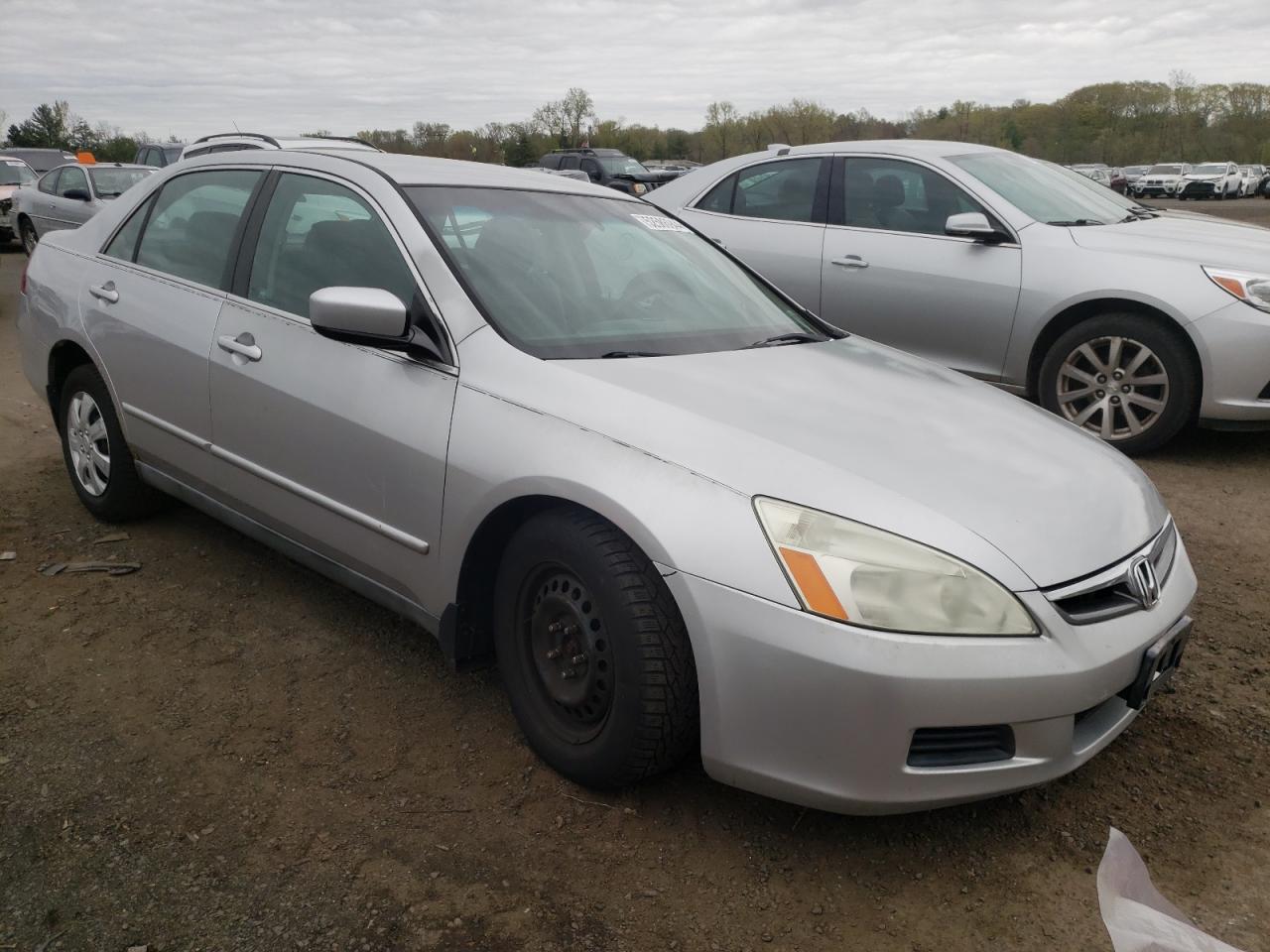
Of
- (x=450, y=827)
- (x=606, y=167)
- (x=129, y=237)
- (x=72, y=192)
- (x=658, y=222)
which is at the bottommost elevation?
(x=450, y=827)

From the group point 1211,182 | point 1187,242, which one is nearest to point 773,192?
point 1187,242

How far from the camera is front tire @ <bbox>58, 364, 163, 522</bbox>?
13.5ft

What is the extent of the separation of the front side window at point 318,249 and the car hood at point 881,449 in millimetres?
709

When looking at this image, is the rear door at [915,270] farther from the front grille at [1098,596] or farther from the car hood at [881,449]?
the front grille at [1098,596]

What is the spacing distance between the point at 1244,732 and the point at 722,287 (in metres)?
1.99

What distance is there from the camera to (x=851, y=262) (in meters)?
6.22

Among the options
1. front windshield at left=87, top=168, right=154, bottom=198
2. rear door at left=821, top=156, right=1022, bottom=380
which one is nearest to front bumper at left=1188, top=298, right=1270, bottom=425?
rear door at left=821, top=156, right=1022, bottom=380

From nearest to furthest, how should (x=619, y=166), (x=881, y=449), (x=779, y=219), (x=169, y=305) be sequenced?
(x=881, y=449) < (x=169, y=305) < (x=779, y=219) < (x=619, y=166)

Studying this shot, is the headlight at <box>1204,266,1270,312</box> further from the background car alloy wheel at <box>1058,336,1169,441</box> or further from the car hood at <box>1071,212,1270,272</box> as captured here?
the background car alloy wheel at <box>1058,336,1169,441</box>

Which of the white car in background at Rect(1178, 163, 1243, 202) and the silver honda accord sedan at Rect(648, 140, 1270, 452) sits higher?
the white car in background at Rect(1178, 163, 1243, 202)

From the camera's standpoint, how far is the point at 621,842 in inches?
96.3

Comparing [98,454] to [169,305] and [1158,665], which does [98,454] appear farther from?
[1158,665]

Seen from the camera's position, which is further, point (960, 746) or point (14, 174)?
point (14, 174)

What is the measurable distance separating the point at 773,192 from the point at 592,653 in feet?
16.1
